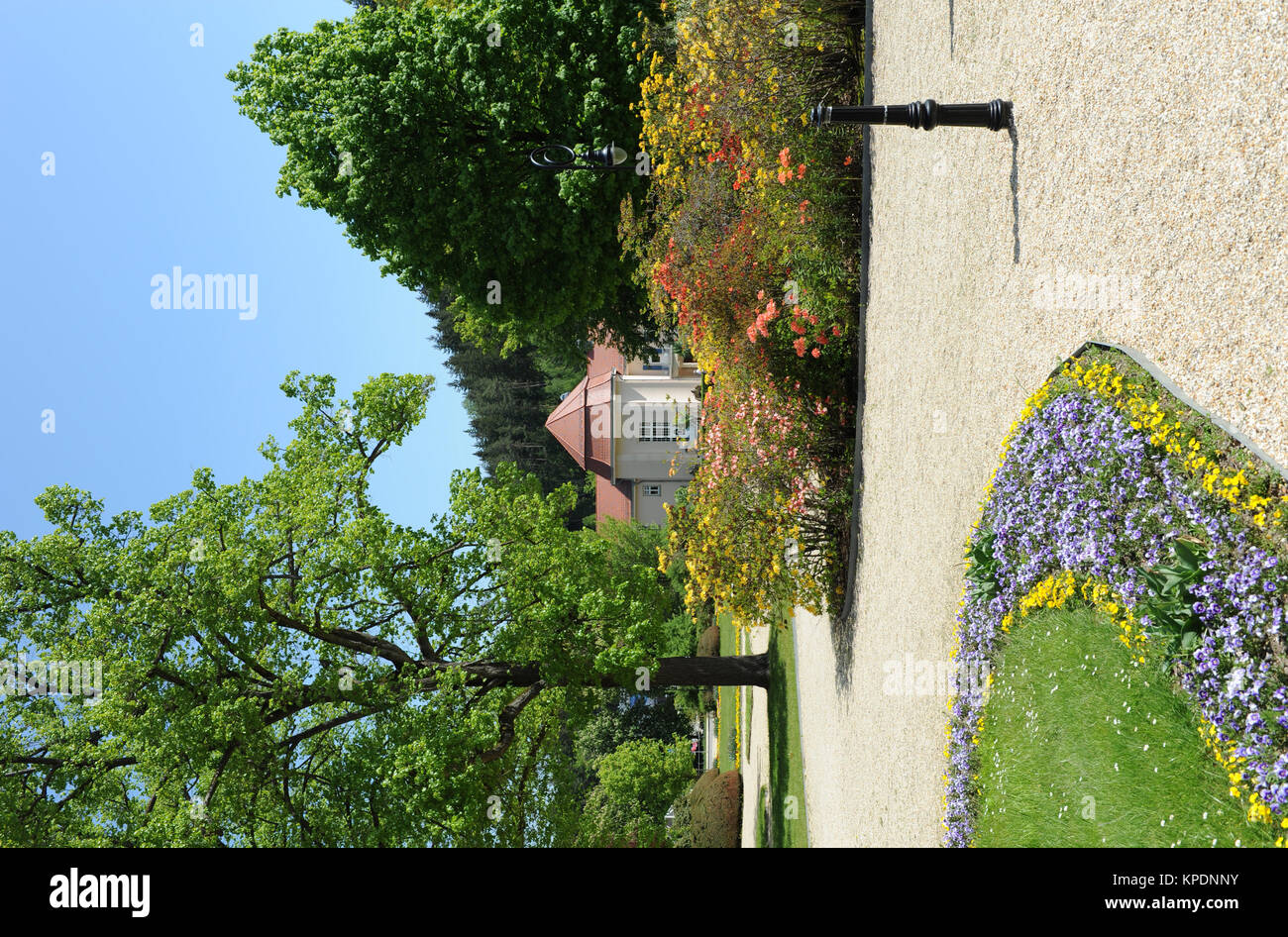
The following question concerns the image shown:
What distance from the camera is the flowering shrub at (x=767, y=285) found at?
1234 centimetres

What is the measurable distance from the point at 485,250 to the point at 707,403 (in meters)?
6.52

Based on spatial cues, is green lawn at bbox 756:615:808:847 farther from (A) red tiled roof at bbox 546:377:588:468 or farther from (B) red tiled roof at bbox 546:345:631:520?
(A) red tiled roof at bbox 546:377:588:468

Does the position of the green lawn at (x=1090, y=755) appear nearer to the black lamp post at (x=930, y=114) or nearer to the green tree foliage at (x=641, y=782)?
the black lamp post at (x=930, y=114)

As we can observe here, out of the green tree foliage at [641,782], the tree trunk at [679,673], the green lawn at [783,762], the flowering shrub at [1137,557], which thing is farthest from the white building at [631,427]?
the flowering shrub at [1137,557]

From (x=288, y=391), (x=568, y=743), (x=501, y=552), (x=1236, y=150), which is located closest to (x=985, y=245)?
(x=1236, y=150)

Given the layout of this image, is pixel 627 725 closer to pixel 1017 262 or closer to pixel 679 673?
pixel 679 673

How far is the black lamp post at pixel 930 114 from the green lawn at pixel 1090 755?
4.63 m

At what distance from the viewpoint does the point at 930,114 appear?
8422 mm

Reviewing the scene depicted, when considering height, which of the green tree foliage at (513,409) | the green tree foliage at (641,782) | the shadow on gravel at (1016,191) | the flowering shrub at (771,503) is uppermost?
the green tree foliage at (513,409)

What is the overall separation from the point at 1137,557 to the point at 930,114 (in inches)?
176

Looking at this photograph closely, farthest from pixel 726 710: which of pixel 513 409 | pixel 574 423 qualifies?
pixel 513 409

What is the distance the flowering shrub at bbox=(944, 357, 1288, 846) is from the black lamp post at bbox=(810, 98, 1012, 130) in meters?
2.71
